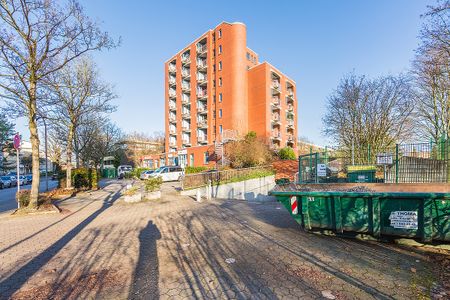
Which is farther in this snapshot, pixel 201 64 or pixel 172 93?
pixel 172 93

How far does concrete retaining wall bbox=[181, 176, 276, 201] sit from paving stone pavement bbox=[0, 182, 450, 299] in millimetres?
8702

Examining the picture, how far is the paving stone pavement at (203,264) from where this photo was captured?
3.29m

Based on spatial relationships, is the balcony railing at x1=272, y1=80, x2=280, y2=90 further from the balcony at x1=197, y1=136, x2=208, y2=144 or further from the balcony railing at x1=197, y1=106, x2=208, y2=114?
the balcony at x1=197, y1=136, x2=208, y2=144

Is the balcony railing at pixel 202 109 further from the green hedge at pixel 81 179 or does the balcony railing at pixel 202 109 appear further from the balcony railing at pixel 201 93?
the green hedge at pixel 81 179

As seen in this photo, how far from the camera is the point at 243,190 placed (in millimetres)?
19406

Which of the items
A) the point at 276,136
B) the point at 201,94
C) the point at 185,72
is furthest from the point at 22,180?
the point at 276,136

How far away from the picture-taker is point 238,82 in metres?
36.0

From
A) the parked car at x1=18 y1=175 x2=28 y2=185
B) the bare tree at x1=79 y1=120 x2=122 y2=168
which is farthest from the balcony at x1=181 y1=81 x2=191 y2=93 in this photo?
the parked car at x1=18 y1=175 x2=28 y2=185

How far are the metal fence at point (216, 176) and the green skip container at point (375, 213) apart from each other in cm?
1031

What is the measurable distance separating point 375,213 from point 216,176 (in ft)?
44.0

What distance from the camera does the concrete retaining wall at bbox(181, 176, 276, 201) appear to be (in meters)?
16.1

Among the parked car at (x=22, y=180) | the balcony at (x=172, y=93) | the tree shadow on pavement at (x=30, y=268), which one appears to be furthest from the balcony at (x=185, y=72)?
the tree shadow on pavement at (x=30, y=268)

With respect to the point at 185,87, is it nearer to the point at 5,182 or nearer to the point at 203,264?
the point at 5,182

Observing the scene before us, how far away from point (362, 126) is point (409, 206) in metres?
20.9
